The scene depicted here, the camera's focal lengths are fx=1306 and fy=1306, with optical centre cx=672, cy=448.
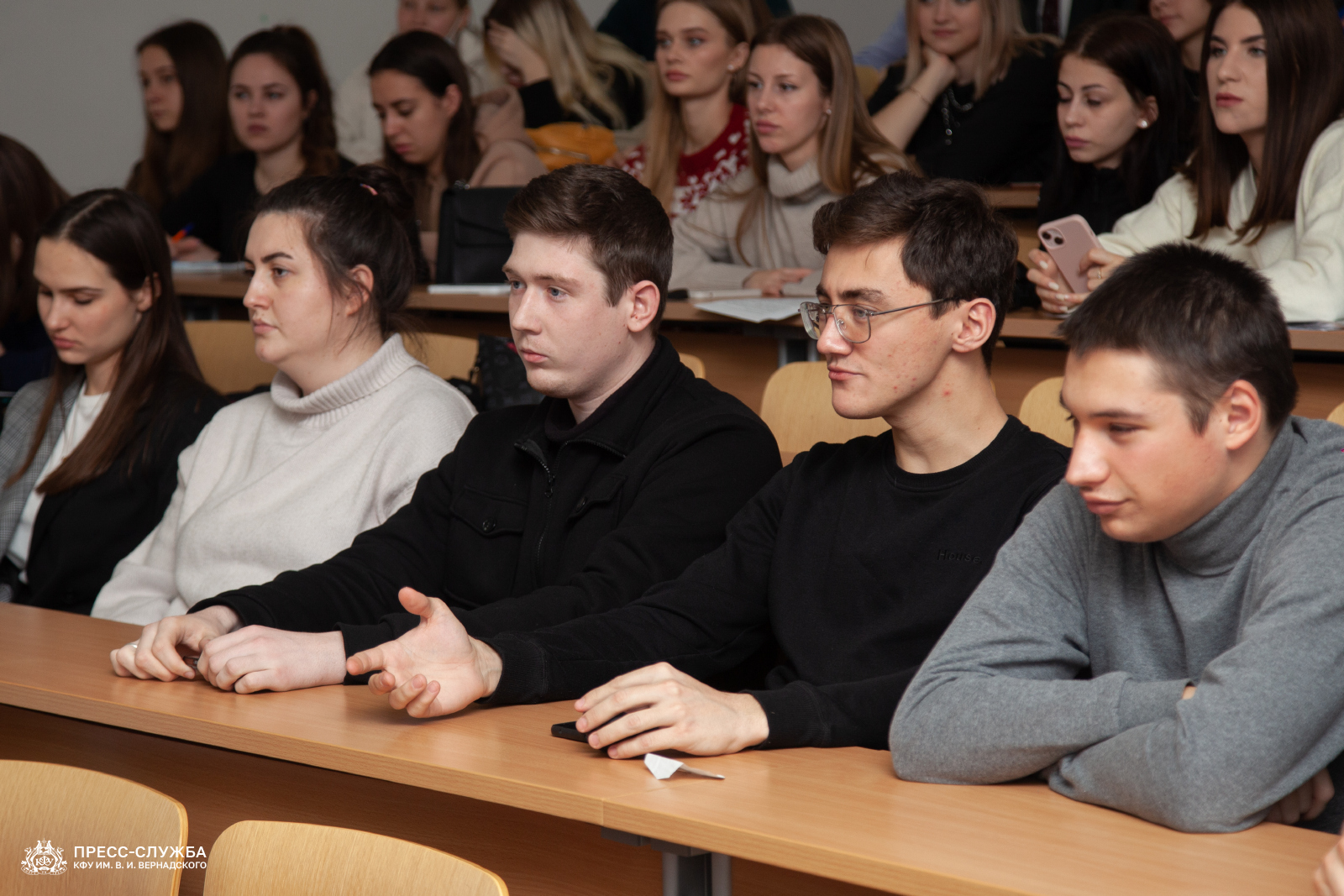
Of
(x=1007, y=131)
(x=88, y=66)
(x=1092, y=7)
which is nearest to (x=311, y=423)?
(x=1007, y=131)

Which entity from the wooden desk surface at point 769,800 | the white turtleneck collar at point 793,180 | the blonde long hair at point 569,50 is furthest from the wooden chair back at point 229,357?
the wooden desk surface at point 769,800

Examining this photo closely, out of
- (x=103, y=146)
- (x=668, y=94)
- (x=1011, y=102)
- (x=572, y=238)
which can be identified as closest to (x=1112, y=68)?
(x=1011, y=102)

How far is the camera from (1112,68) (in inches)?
134

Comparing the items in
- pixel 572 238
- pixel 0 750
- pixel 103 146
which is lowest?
pixel 0 750

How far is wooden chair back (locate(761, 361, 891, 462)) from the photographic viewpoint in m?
2.43

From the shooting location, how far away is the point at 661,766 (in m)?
1.24

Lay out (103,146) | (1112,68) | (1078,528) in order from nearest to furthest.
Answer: (1078,528), (1112,68), (103,146)

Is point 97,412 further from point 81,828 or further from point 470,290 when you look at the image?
point 81,828

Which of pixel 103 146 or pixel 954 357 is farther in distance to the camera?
pixel 103 146

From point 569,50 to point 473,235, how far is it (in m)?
1.32

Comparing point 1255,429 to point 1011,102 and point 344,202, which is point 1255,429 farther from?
point 1011,102

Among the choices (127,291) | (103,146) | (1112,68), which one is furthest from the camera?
(103,146)

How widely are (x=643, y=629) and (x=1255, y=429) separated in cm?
74

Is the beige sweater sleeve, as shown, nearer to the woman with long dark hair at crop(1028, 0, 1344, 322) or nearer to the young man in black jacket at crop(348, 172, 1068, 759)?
the woman with long dark hair at crop(1028, 0, 1344, 322)
